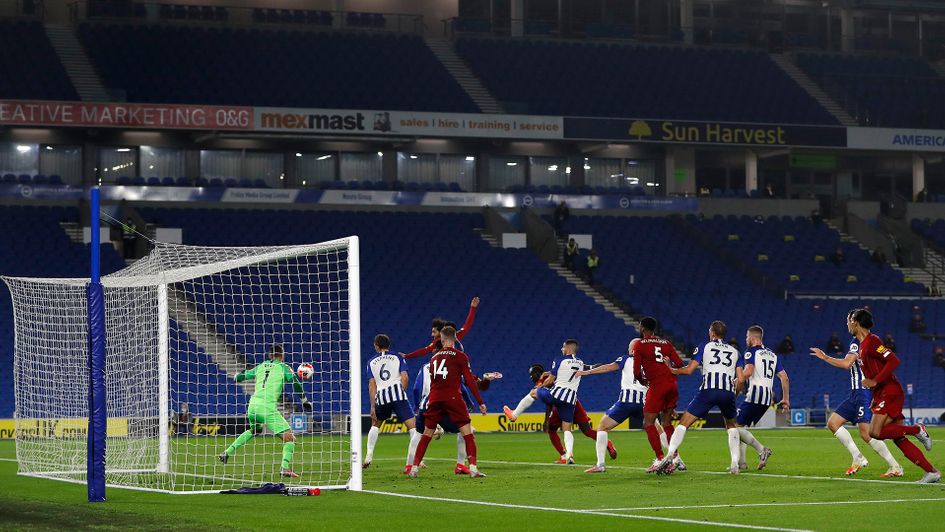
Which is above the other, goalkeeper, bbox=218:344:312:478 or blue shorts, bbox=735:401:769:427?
goalkeeper, bbox=218:344:312:478

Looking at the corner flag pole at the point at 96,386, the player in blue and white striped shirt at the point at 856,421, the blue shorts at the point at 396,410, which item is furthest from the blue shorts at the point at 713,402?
the corner flag pole at the point at 96,386

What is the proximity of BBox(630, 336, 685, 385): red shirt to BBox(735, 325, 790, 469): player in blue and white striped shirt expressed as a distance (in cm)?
133

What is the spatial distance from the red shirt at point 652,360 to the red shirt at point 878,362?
10.1 feet

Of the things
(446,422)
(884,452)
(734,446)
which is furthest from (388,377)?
(884,452)

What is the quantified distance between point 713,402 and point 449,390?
4.00 meters

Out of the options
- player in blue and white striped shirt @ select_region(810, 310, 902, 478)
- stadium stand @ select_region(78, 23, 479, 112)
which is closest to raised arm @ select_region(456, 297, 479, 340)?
player in blue and white striped shirt @ select_region(810, 310, 902, 478)

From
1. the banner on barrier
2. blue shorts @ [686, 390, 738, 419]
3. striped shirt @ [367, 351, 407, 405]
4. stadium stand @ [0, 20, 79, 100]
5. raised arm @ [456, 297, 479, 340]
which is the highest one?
stadium stand @ [0, 20, 79, 100]

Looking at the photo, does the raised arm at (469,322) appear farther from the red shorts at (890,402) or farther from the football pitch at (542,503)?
the red shorts at (890,402)

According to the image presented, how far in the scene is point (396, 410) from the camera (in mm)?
22703

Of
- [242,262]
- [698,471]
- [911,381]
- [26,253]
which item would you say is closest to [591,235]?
[911,381]

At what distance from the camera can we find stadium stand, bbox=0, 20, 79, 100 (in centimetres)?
4750

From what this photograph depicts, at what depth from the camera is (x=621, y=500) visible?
16.3 meters

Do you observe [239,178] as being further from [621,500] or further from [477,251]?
[621,500]

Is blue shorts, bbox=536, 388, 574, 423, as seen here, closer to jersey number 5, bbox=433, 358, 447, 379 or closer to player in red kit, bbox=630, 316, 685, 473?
player in red kit, bbox=630, 316, 685, 473
